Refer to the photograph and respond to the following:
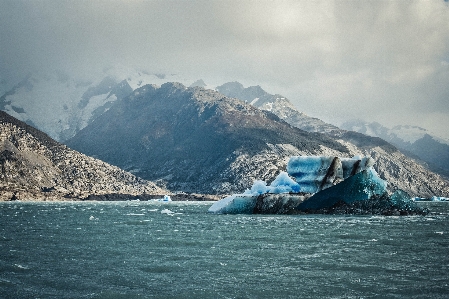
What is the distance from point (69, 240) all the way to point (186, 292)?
17.5 meters

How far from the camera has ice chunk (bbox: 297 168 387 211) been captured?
183 feet

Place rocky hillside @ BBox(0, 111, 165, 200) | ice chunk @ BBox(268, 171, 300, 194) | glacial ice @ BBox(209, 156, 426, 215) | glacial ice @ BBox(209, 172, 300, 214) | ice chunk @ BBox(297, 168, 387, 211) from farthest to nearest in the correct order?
rocky hillside @ BBox(0, 111, 165, 200) → ice chunk @ BBox(268, 171, 300, 194) → glacial ice @ BBox(209, 172, 300, 214) → glacial ice @ BBox(209, 156, 426, 215) → ice chunk @ BBox(297, 168, 387, 211)

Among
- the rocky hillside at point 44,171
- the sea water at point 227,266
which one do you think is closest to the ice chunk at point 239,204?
the sea water at point 227,266

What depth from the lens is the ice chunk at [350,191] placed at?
183 ft

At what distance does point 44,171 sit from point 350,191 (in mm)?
118913

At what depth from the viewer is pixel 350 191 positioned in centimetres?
5759

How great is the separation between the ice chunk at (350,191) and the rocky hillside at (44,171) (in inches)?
3929

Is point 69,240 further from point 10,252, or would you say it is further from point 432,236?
point 432,236

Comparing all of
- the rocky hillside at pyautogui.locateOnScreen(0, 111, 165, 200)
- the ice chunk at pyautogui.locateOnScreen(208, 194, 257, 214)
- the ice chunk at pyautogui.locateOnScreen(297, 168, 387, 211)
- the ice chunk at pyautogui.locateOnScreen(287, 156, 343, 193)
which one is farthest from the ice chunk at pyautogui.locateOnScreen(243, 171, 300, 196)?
the rocky hillside at pyautogui.locateOnScreen(0, 111, 165, 200)

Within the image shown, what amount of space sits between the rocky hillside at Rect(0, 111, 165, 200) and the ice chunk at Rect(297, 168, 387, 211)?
327 feet

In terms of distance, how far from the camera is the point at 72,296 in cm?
1494

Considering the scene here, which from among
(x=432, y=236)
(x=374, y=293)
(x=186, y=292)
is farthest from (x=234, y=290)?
(x=432, y=236)

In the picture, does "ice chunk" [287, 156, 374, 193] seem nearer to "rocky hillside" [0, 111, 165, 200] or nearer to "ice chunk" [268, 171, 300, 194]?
"ice chunk" [268, 171, 300, 194]

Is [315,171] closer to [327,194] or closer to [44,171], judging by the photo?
[327,194]
